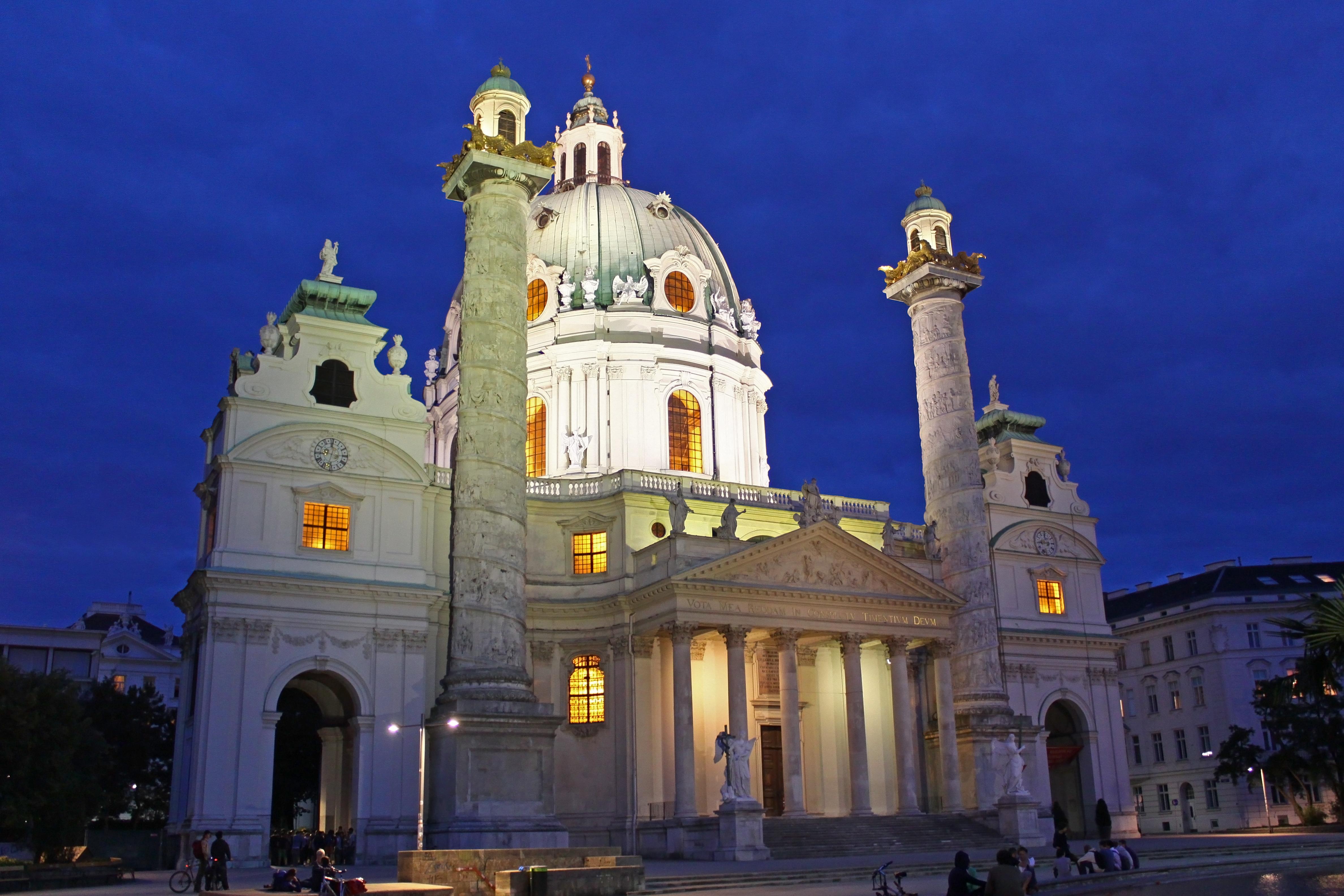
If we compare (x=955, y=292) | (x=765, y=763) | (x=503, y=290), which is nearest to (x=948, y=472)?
(x=955, y=292)

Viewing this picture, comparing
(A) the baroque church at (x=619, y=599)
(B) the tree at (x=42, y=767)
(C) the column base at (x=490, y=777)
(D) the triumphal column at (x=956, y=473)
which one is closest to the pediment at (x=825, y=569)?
(A) the baroque church at (x=619, y=599)

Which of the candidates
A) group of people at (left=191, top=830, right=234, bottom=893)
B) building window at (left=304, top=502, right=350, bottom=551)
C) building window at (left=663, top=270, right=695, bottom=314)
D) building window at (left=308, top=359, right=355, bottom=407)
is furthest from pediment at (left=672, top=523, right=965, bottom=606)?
group of people at (left=191, top=830, right=234, bottom=893)

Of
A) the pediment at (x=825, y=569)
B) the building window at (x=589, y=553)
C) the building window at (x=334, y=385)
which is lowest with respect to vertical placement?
the pediment at (x=825, y=569)

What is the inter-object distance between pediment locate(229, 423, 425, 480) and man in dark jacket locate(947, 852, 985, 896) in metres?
29.1

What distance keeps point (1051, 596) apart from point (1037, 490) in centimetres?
490

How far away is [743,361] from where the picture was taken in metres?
56.0

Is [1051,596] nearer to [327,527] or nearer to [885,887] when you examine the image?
[327,527]

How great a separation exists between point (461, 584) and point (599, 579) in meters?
17.5

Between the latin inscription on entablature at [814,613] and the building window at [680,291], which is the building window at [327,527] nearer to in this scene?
the latin inscription on entablature at [814,613]

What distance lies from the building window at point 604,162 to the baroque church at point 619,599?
10.8m

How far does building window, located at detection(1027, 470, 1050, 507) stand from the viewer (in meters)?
54.6

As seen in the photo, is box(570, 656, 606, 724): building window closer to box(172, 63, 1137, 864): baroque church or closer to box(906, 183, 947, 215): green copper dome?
box(172, 63, 1137, 864): baroque church

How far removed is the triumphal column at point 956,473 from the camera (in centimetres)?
4194

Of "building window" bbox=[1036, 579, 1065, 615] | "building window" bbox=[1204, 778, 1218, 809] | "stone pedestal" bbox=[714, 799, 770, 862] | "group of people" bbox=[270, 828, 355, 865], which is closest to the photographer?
"stone pedestal" bbox=[714, 799, 770, 862]
